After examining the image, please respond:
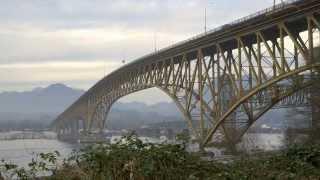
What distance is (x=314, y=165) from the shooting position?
1247 cm

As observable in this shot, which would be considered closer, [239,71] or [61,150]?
[239,71]

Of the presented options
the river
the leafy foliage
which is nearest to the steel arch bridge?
the river

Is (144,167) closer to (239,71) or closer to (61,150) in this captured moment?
(239,71)

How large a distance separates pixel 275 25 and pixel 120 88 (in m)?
55.3

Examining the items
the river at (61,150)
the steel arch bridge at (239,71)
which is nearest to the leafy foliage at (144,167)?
the river at (61,150)

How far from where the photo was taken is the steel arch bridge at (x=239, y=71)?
38.6 metres

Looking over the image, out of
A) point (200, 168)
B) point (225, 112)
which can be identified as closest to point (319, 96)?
point (225, 112)

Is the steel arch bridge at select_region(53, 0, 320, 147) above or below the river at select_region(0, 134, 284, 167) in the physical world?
above

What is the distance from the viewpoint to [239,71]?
4534 cm

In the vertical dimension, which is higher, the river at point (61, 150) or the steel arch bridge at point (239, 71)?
the steel arch bridge at point (239, 71)

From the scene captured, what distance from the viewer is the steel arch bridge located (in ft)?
127

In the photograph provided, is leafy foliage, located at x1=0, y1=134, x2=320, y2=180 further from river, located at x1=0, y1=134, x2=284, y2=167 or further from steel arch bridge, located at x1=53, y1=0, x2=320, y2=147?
steel arch bridge, located at x1=53, y1=0, x2=320, y2=147

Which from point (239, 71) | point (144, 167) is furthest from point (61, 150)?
point (144, 167)

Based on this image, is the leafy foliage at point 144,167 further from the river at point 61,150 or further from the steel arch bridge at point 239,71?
the steel arch bridge at point 239,71
